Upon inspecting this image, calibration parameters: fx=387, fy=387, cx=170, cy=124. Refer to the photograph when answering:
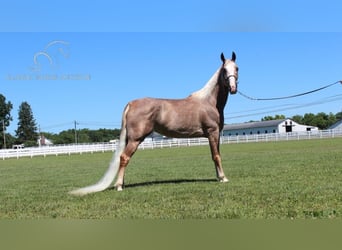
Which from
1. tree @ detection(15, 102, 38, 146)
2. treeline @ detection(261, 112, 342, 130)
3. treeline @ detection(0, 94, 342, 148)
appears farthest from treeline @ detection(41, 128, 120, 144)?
treeline @ detection(261, 112, 342, 130)

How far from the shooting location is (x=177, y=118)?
7441 mm

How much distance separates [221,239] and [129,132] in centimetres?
529

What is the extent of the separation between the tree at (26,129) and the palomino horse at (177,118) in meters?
95.6

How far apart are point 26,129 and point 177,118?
324 ft

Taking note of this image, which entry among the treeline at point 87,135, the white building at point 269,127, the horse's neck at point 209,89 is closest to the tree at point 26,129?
the treeline at point 87,135

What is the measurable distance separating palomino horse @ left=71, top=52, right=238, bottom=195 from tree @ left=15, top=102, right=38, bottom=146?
95596mm

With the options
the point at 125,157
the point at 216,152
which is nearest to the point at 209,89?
the point at 216,152

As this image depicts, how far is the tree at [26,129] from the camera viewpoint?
9819 centimetres

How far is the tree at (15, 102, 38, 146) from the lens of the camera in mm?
98188

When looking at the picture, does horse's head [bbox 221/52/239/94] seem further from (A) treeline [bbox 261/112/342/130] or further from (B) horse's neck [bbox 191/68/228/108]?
(A) treeline [bbox 261/112/342/130]

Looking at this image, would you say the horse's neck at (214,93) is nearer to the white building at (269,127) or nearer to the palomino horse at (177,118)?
the palomino horse at (177,118)

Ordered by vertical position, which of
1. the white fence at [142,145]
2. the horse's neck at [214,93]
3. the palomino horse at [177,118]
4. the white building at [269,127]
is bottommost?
the white fence at [142,145]

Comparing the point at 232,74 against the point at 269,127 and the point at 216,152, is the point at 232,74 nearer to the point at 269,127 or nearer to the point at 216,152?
the point at 216,152

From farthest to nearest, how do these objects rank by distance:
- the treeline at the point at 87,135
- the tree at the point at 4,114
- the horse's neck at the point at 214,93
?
the treeline at the point at 87,135
the tree at the point at 4,114
the horse's neck at the point at 214,93
